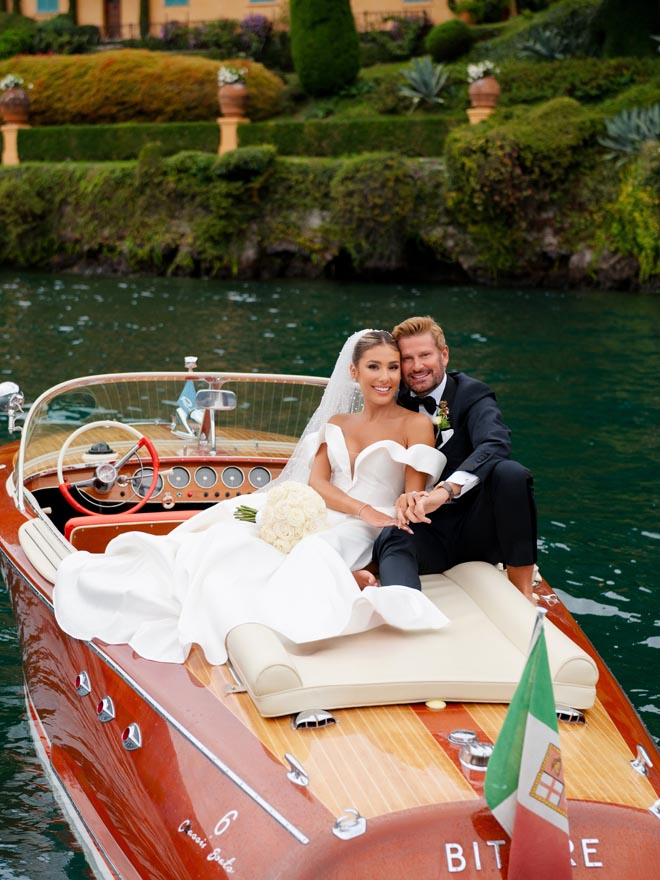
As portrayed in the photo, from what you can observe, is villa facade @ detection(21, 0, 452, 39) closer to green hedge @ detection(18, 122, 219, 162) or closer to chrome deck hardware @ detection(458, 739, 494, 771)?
green hedge @ detection(18, 122, 219, 162)

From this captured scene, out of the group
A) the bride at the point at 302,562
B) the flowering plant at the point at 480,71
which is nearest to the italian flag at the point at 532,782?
the bride at the point at 302,562

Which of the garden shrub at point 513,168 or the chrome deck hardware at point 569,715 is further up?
the garden shrub at point 513,168

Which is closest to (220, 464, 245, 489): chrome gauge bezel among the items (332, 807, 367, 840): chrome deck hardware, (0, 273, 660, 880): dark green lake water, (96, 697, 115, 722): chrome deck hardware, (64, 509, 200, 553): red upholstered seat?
(64, 509, 200, 553): red upholstered seat

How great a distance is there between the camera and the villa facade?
33062 mm

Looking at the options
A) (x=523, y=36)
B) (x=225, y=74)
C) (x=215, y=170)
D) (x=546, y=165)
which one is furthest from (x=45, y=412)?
(x=523, y=36)

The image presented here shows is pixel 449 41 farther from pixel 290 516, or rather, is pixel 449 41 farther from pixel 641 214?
pixel 290 516

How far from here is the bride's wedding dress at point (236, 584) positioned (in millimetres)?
3420

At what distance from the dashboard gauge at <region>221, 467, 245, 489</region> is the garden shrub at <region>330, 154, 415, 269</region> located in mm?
17132

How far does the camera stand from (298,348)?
14.2 metres

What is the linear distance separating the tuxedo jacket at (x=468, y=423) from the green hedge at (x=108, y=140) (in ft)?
73.1

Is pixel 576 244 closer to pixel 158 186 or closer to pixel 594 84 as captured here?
pixel 594 84

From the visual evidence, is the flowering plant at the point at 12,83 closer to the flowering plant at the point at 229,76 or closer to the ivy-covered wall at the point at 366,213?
the ivy-covered wall at the point at 366,213

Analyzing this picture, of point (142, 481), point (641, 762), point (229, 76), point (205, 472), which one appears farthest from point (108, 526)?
point (229, 76)

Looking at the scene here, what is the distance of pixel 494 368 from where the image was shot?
12797 mm
